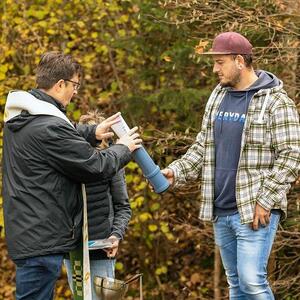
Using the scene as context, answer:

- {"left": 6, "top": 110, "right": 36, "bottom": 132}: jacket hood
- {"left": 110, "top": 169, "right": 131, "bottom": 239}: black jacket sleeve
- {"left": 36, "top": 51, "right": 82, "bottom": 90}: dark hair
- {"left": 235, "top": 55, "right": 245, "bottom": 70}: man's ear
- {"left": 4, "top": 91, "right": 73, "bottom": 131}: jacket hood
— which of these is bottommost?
{"left": 110, "top": 169, "right": 131, "bottom": 239}: black jacket sleeve

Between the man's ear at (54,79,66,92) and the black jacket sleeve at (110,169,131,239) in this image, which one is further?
the black jacket sleeve at (110,169,131,239)

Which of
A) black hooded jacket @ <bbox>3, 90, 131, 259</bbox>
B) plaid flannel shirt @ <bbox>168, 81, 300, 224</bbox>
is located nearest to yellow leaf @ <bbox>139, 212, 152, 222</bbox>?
plaid flannel shirt @ <bbox>168, 81, 300, 224</bbox>

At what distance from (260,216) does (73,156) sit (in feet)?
Answer: 3.72

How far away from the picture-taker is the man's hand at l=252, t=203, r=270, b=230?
4719 mm

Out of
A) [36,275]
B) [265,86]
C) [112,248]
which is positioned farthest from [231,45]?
[36,275]

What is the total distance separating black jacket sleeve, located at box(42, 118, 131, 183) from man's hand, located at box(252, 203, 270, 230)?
2.82 ft

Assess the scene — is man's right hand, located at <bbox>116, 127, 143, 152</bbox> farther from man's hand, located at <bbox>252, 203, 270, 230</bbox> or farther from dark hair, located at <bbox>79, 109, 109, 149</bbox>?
man's hand, located at <bbox>252, 203, 270, 230</bbox>

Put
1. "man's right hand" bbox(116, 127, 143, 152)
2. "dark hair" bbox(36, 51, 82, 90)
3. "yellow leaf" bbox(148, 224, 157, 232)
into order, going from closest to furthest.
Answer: "dark hair" bbox(36, 51, 82, 90) < "man's right hand" bbox(116, 127, 143, 152) < "yellow leaf" bbox(148, 224, 157, 232)

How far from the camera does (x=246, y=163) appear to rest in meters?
4.80

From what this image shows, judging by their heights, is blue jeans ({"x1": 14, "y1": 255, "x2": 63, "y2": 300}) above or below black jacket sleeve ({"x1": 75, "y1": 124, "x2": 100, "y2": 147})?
below

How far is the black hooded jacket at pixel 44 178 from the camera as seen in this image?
4422mm

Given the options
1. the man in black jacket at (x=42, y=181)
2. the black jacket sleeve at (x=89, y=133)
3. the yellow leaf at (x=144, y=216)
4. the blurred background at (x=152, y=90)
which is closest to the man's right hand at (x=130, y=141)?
the man in black jacket at (x=42, y=181)

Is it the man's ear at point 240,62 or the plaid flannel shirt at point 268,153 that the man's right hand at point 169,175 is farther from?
the man's ear at point 240,62

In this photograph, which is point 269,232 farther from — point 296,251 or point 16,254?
point 296,251
